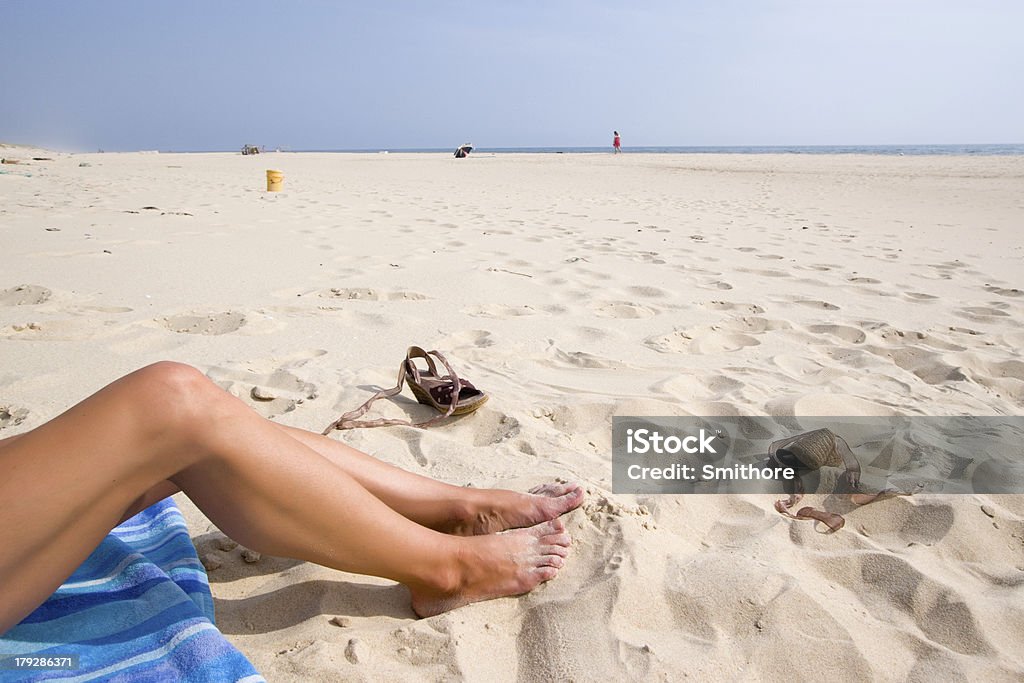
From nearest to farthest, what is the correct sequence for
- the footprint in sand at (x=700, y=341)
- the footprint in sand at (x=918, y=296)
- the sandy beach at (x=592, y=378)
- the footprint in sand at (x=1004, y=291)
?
the sandy beach at (x=592, y=378) < the footprint in sand at (x=700, y=341) < the footprint in sand at (x=918, y=296) < the footprint in sand at (x=1004, y=291)

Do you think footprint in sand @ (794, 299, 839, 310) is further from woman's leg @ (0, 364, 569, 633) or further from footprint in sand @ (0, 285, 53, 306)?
footprint in sand @ (0, 285, 53, 306)

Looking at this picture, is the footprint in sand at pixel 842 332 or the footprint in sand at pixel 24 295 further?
the footprint in sand at pixel 24 295

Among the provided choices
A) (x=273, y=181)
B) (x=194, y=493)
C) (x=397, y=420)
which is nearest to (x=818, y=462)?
(x=397, y=420)

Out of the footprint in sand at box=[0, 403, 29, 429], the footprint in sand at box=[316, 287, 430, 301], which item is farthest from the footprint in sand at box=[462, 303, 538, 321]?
the footprint in sand at box=[0, 403, 29, 429]

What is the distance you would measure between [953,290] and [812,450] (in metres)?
2.85

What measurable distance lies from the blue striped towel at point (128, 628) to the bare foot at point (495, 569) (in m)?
0.43

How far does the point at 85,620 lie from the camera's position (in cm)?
117

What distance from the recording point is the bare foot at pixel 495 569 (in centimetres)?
145

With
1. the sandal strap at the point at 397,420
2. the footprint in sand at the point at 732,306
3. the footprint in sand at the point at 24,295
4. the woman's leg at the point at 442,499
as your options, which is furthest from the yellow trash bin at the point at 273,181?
the woman's leg at the point at 442,499

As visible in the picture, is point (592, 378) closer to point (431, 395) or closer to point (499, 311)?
point (431, 395)

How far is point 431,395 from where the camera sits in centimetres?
235

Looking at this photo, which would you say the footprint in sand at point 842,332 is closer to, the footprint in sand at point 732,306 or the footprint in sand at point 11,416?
the footprint in sand at point 732,306

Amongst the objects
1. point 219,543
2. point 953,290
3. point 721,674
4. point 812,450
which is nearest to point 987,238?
point 953,290

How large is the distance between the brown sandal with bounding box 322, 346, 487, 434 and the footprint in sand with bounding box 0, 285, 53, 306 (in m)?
2.09
